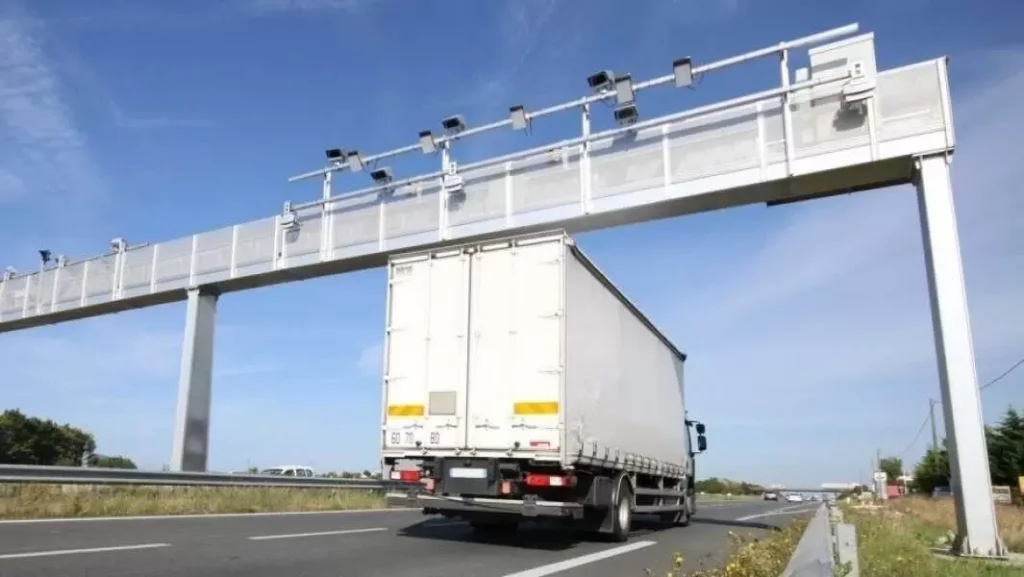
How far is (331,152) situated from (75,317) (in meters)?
15.3

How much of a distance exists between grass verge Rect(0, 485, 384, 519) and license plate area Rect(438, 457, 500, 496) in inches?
251

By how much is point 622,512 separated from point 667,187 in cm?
771

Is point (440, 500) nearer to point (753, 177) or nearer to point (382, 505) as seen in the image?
point (753, 177)

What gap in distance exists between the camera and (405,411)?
1091cm

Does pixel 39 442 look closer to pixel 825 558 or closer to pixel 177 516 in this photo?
pixel 177 516

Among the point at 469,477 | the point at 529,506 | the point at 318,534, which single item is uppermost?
the point at 469,477

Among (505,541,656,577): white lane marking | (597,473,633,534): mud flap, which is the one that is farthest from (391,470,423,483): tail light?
(597,473,633,534): mud flap

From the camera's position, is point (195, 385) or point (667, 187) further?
point (195, 385)

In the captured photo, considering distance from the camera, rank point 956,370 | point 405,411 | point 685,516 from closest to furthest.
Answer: point 405,411 → point 956,370 → point 685,516

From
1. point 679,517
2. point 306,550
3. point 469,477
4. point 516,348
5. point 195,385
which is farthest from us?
point 195,385

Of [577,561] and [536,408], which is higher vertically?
[536,408]

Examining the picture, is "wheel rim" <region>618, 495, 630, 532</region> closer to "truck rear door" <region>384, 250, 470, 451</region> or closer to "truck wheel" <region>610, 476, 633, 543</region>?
"truck wheel" <region>610, 476, 633, 543</region>

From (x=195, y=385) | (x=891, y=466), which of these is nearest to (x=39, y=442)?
(x=195, y=385)

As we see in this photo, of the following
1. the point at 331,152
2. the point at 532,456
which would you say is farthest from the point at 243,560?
the point at 331,152
